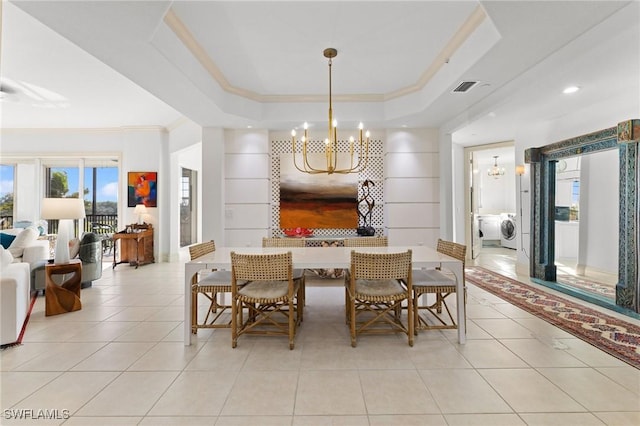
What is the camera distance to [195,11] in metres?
2.74

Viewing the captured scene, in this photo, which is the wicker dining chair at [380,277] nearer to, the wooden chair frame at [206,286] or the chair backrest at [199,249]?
the wooden chair frame at [206,286]

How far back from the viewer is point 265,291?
274 centimetres

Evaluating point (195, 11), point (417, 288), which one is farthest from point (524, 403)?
point (195, 11)

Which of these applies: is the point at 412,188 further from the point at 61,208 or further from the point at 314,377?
the point at 61,208

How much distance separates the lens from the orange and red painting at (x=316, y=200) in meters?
5.81

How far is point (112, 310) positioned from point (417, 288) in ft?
11.8

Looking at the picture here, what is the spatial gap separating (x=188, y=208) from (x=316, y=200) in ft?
16.7

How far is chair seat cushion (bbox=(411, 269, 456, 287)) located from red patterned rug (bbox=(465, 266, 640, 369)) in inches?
50.5

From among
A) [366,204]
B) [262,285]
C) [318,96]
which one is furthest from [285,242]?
Answer: [318,96]

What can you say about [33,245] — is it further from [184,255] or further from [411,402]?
[411,402]

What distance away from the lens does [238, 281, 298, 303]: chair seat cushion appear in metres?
2.64

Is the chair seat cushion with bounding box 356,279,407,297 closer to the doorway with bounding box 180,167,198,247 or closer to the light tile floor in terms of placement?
the light tile floor

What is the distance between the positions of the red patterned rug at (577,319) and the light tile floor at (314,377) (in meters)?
0.14

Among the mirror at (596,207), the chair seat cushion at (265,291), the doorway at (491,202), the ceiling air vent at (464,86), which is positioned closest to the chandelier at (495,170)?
the doorway at (491,202)
